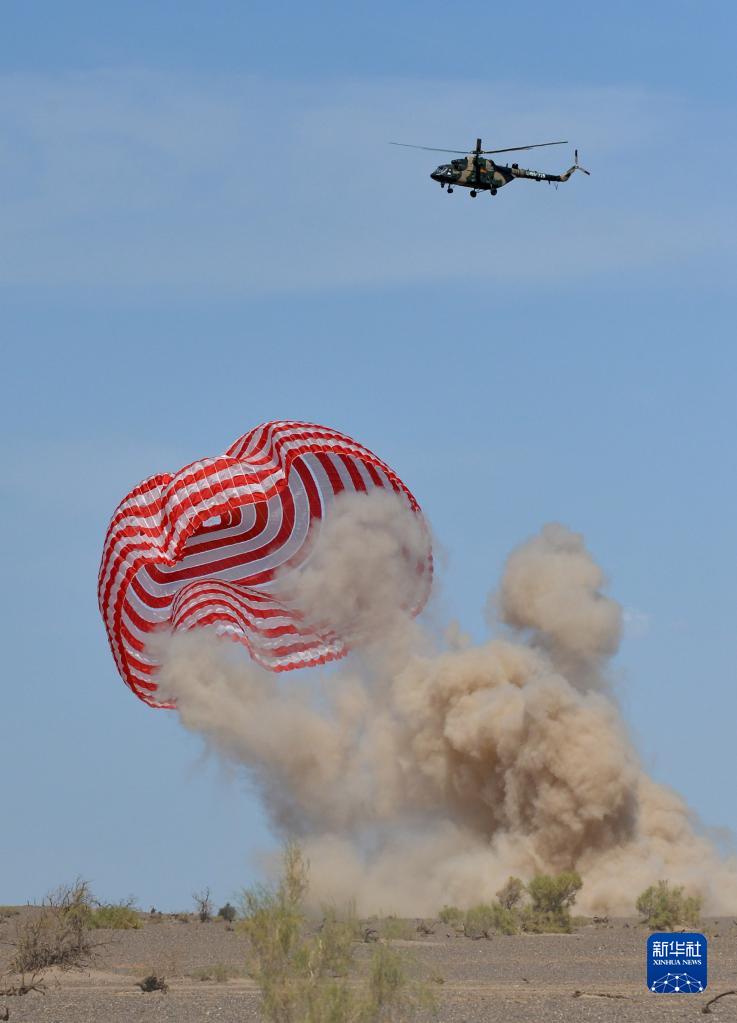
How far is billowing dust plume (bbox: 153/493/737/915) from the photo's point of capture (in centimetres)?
4344

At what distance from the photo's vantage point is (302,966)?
70.3 ft

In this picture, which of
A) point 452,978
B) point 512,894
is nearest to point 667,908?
point 512,894

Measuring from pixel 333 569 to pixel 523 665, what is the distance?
21.1 feet

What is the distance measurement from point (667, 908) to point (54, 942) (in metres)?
14.2

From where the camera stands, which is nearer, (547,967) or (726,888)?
(547,967)

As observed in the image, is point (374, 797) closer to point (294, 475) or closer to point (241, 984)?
point (294, 475)

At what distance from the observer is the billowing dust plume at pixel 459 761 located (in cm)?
4344

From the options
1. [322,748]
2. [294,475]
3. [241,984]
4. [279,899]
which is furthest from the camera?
[322,748]

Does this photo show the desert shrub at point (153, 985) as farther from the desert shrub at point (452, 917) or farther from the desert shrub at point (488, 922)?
the desert shrub at point (452, 917)

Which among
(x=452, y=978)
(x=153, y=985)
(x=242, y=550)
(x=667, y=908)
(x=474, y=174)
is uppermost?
(x=474, y=174)

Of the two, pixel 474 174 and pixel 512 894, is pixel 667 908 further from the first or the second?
pixel 474 174

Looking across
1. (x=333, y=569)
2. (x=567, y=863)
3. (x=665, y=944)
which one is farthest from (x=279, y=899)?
(x=567, y=863)

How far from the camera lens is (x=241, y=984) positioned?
2927 centimetres

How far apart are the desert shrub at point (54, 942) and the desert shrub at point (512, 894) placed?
35.3 feet
